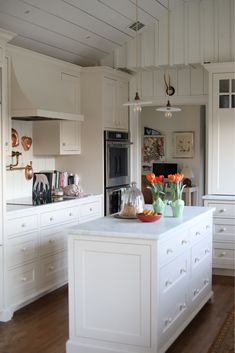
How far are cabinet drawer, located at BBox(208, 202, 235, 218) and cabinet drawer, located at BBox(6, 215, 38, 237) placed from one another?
6.80 ft

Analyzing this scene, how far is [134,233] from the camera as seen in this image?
10.7ft

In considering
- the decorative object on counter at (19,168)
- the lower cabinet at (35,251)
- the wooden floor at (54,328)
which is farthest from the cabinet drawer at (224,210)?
the decorative object on counter at (19,168)

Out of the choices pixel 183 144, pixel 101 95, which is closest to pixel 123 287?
pixel 101 95

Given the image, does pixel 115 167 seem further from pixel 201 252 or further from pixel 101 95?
pixel 201 252

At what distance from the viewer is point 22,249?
443 centimetres

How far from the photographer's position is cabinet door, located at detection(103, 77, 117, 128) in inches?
236

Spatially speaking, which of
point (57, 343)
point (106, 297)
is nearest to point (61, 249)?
point (57, 343)

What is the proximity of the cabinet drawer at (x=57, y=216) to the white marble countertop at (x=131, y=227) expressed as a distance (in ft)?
3.21

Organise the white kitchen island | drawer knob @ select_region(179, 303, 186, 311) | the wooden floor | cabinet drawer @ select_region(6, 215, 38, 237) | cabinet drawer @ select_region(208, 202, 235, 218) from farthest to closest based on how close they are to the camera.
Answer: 1. cabinet drawer @ select_region(208, 202, 235, 218)
2. cabinet drawer @ select_region(6, 215, 38, 237)
3. drawer knob @ select_region(179, 303, 186, 311)
4. the wooden floor
5. the white kitchen island

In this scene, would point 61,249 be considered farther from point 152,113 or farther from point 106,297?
point 152,113

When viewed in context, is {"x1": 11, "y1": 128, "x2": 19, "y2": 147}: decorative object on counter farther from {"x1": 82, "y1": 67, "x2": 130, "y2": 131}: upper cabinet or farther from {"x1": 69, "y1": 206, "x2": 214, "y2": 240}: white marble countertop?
{"x1": 69, "y1": 206, "x2": 214, "y2": 240}: white marble countertop

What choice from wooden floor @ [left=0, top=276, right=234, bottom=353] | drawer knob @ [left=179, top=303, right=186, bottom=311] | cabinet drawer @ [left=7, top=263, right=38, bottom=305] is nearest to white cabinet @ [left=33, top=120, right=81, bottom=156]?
cabinet drawer @ [left=7, top=263, right=38, bottom=305]

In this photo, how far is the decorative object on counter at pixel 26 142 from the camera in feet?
17.5

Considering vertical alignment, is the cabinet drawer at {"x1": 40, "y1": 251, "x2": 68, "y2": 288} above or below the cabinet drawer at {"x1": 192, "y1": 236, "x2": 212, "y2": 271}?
below
